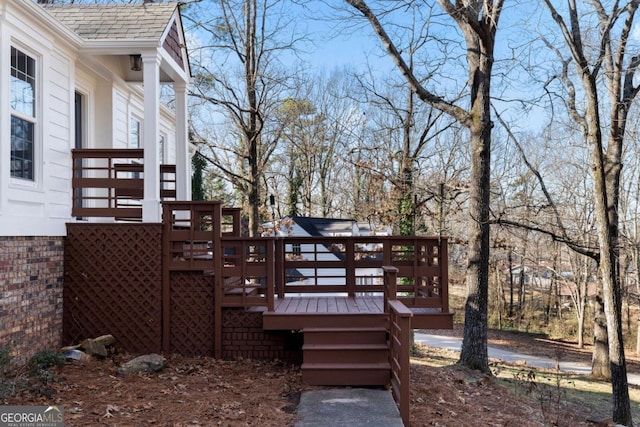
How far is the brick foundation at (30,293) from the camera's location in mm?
5328

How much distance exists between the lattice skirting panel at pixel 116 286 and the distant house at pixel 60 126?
20 centimetres

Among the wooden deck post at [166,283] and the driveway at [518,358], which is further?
the driveway at [518,358]

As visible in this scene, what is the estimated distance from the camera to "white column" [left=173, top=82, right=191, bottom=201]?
8.60 meters

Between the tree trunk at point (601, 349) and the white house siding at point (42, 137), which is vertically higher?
the white house siding at point (42, 137)

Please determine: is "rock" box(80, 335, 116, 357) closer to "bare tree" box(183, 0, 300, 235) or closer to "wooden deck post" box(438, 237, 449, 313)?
"wooden deck post" box(438, 237, 449, 313)

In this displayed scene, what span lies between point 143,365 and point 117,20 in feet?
16.3

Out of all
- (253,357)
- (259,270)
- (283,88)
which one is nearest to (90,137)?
(259,270)

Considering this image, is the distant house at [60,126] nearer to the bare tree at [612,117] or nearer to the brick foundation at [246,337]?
the brick foundation at [246,337]

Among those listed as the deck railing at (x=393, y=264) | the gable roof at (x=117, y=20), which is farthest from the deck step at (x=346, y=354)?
the gable roof at (x=117, y=20)

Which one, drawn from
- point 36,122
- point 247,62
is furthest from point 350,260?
point 247,62

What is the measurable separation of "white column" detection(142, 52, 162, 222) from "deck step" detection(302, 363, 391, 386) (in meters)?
3.02

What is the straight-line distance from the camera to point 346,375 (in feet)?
17.6

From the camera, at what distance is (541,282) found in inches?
1141

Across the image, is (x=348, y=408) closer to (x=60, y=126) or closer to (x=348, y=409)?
(x=348, y=409)
